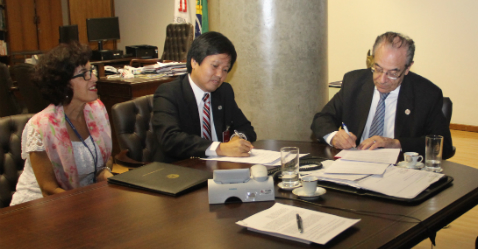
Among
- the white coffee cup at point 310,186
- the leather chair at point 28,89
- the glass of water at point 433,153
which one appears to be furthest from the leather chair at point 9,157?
the leather chair at point 28,89

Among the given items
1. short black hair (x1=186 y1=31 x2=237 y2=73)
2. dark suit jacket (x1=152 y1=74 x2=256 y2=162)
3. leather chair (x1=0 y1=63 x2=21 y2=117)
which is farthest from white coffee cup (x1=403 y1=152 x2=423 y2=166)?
leather chair (x1=0 y1=63 x2=21 y2=117)

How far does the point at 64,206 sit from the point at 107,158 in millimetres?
893

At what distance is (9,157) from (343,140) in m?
1.68

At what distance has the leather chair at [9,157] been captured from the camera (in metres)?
2.27

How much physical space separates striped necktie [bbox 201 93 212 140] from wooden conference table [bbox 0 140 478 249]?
0.88 metres

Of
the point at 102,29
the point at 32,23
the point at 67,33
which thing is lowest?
the point at 67,33

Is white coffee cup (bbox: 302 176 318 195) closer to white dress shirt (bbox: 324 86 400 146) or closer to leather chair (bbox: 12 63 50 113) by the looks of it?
white dress shirt (bbox: 324 86 400 146)

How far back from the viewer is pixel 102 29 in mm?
8953

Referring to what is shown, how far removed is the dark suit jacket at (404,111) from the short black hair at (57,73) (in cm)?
137

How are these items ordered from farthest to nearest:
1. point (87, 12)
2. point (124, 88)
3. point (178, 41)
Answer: point (87, 12), point (178, 41), point (124, 88)

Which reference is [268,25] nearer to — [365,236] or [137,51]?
[365,236]

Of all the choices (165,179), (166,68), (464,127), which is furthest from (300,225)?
(464,127)

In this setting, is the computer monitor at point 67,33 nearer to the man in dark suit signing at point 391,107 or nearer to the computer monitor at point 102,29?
the computer monitor at point 102,29

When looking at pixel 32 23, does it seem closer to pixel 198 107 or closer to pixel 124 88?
→ pixel 124 88
